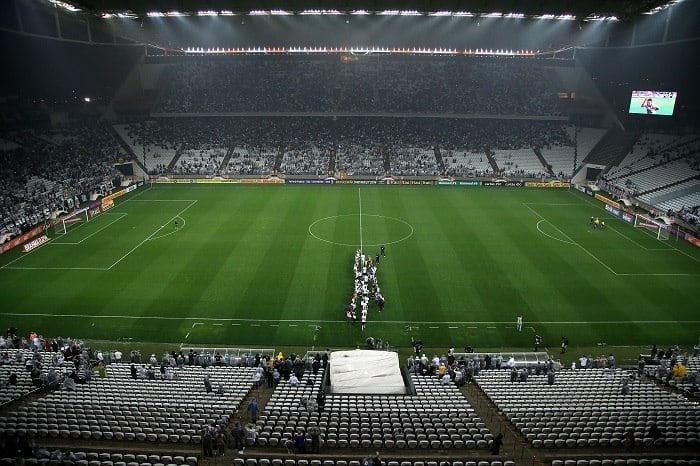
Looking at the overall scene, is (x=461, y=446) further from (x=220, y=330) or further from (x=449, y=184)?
(x=449, y=184)

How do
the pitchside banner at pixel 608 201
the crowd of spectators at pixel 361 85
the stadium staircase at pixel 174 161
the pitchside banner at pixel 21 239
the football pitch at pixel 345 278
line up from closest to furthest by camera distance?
the football pitch at pixel 345 278 < the pitchside banner at pixel 21 239 < the pitchside banner at pixel 608 201 < the stadium staircase at pixel 174 161 < the crowd of spectators at pixel 361 85

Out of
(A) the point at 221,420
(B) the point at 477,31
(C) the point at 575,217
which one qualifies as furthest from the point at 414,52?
(A) the point at 221,420

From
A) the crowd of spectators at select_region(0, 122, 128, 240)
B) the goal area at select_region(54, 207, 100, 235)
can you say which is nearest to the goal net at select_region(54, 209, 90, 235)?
the goal area at select_region(54, 207, 100, 235)

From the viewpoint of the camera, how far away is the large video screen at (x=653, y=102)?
2111 inches

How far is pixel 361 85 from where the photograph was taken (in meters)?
78.4

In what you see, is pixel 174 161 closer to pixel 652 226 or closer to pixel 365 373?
pixel 652 226

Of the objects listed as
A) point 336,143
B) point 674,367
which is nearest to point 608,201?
point 674,367

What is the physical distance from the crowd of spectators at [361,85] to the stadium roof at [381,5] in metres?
31.4

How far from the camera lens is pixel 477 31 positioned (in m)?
65.5

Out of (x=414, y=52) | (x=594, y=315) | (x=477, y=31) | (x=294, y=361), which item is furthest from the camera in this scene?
(x=414, y=52)

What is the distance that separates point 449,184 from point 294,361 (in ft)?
146

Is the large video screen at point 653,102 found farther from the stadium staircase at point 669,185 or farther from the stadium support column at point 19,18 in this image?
the stadium support column at point 19,18

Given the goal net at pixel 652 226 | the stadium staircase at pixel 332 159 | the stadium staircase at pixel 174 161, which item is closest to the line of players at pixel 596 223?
the goal net at pixel 652 226

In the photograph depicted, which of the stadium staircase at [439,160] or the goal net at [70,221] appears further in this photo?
the stadium staircase at [439,160]
